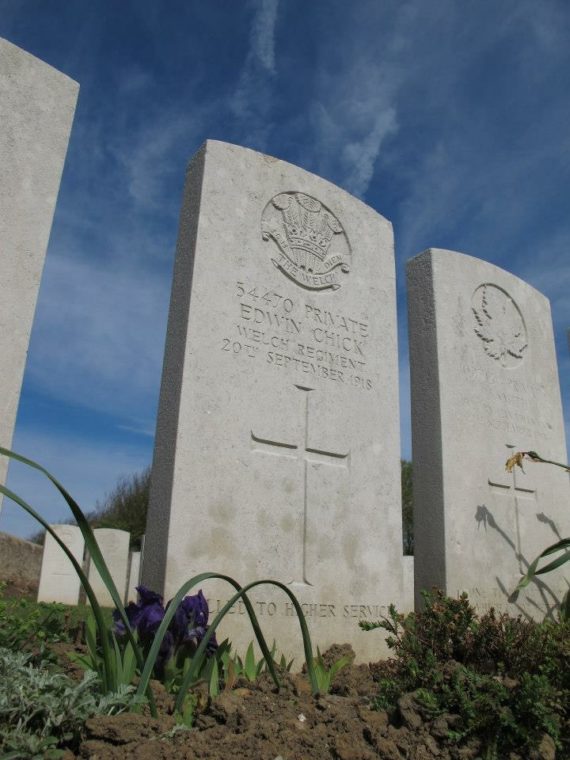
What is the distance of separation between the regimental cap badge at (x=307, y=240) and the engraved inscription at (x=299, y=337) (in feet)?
0.69

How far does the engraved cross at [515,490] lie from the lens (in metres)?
4.90

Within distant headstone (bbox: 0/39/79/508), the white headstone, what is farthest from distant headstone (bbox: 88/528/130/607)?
distant headstone (bbox: 0/39/79/508)

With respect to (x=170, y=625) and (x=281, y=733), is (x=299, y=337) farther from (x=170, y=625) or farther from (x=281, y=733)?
(x=281, y=733)

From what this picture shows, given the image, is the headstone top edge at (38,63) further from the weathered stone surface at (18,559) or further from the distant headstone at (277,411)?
the weathered stone surface at (18,559)

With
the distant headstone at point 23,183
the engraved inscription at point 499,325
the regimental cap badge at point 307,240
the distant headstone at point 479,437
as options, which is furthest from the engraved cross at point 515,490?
the distant headstone at point 23,183

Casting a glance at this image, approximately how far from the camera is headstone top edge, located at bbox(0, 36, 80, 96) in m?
3.35

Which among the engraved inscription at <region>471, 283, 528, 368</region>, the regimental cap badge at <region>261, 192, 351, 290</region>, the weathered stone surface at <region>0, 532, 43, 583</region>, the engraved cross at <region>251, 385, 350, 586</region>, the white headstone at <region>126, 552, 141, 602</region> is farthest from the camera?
the weathered stone surface at <region>0, 532, 43, 583</region>

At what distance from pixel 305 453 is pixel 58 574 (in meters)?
8.13

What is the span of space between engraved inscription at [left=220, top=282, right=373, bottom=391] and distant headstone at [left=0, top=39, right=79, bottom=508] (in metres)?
1.06

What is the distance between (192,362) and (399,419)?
62.3 inches

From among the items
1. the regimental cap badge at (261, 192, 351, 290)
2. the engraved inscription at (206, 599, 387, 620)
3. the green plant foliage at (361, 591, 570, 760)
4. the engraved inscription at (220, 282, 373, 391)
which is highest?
the regimental cap badge at (261, 192, 351, 290)

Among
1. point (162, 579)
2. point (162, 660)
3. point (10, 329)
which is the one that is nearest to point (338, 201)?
point (10, 329)

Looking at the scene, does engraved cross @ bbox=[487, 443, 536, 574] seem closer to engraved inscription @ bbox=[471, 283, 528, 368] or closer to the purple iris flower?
engraved inscription @ bbox=[471, 283, 528, 368]

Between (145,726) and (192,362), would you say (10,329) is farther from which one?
(145,726)
